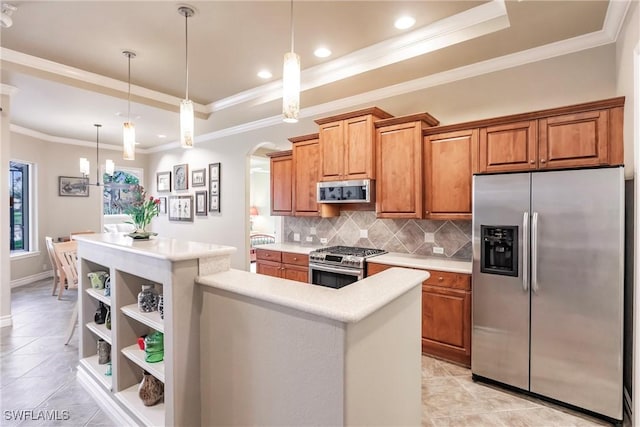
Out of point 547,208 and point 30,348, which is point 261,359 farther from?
point 30,348

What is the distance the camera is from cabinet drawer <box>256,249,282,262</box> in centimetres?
406

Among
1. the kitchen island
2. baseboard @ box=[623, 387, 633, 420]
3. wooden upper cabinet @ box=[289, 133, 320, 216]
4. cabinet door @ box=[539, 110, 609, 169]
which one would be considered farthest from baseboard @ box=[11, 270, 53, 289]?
baseboard @ box=[623, 387, 633, 420]

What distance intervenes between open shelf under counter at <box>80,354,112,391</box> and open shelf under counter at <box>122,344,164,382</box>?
1.16 feet

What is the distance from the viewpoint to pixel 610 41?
8.20 feet

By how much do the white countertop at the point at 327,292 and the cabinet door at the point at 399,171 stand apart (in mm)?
1594

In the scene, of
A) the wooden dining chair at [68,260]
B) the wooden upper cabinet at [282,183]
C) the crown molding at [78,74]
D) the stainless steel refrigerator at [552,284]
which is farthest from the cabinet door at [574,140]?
the wooden dining chair at [68,260]

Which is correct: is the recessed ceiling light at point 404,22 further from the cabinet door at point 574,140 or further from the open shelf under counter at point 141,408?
the open shelf under counter at point 141,408

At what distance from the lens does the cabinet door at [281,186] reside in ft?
14.3

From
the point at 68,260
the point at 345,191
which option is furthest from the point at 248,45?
the point at 68,260

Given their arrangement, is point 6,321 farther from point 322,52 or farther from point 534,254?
point 534,254

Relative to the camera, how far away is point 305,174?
4.11 meters

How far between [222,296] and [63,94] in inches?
154

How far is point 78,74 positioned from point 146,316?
3256mm
